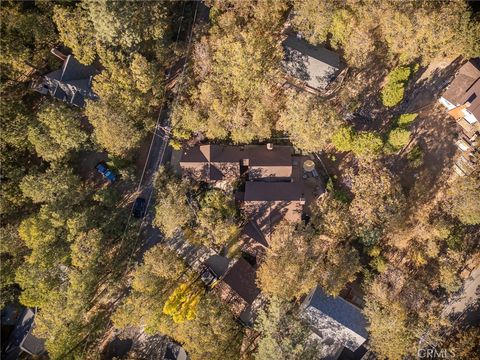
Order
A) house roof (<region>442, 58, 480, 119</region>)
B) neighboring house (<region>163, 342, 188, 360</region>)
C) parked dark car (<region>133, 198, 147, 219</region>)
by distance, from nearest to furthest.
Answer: house roof (<region>442, 58, 480, 119</region>), neighboring house (<region>163, 342, 188, 360</region>), parked dark car (<region>133, 198, 147, 219</region>)

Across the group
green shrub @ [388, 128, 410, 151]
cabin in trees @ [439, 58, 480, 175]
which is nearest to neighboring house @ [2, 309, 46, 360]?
green shrub @ [388, 128, 410, 151]

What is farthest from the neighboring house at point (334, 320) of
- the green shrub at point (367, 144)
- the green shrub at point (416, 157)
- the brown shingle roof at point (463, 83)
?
the brown shingle roof at point (463, 83)

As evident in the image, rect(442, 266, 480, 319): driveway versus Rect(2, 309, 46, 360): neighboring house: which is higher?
Rect(442, 266, 480, 319): driveway

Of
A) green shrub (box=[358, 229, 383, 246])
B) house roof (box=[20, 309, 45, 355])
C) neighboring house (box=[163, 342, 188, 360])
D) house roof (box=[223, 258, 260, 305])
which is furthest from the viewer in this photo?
house roof (box=[20, 309, 45, 355])

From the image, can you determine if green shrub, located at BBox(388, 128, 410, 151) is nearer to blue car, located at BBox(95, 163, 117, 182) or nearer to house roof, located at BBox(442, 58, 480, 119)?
house roof, located at BBox(442, 58, 480, 119)

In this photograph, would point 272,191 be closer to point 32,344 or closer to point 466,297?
point 466,297

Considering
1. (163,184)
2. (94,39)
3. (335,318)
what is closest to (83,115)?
(94,39)

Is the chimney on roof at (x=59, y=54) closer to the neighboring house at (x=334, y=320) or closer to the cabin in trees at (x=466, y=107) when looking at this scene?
the neighboring house at (x=334, y=320)
